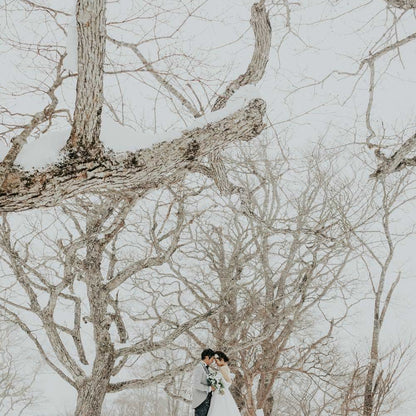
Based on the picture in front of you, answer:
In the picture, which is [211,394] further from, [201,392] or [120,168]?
[120,168]

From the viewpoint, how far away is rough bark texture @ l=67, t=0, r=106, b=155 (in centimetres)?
213

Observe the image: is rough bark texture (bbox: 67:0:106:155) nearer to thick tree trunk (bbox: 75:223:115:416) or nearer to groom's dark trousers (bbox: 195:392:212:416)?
thick tree trunk (bbox: 75:223:115:416)

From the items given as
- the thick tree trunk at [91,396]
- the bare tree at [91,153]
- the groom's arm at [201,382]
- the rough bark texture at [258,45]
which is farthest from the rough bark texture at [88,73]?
the thick tree trunk at [91,396]

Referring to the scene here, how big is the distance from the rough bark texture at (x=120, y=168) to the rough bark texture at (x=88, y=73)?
0.46 feet

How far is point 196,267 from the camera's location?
37.6 feet

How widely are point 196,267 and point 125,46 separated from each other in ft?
28.7

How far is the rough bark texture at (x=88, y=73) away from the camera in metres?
2.13

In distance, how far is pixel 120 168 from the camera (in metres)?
2.40

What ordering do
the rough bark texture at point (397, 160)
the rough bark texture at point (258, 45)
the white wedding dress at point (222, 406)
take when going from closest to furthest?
the rough bark texture at point (258, 45) → the rough bark texture at point (397, 160) → the white wedding dress at point (222, 406)

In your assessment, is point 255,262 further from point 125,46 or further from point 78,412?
point 125,46

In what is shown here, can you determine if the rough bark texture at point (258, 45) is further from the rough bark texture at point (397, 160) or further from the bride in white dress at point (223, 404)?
the bride in white dress at point (223, 404)

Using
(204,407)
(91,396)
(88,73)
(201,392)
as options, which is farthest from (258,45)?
(91,396)

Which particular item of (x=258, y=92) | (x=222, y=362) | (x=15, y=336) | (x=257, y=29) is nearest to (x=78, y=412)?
(x=222, y=362)

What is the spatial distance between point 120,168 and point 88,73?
1.98ft
